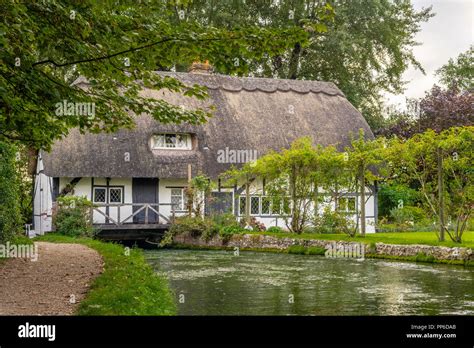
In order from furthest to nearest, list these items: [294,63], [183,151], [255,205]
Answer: [294,63] → [255,205] → [183,151]

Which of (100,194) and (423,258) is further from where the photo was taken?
(100,194)

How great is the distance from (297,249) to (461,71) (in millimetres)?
34835

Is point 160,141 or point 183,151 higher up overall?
point 160,141

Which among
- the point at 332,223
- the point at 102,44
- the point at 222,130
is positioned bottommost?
the point at 332,223

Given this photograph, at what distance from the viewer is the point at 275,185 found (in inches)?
1036

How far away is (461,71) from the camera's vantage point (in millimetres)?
52312

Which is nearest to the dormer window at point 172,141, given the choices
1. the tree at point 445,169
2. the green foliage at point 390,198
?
the green foliage at point 390,198

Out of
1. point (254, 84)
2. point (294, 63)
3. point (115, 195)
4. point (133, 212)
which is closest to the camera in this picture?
point (133, 212)

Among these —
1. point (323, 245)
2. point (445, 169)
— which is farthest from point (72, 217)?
point (445, 169)

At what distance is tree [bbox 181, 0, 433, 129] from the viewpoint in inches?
1432

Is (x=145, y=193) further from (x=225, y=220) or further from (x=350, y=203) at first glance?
(x=350, y=203)

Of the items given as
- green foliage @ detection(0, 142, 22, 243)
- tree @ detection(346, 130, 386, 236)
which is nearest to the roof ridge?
tree @ detection(346, 130, 386, 236)
